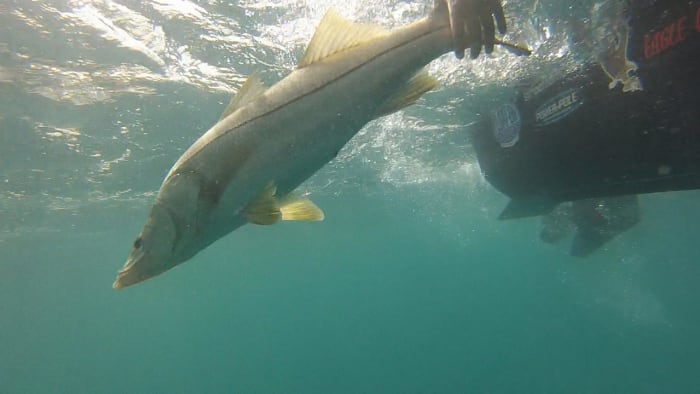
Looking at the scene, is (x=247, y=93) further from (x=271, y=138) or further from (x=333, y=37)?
(x=333, y=37)

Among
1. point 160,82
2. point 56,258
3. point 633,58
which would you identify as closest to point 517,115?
point 633,58

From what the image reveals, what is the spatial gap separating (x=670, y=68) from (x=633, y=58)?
958mm

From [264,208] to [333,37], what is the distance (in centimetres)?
93

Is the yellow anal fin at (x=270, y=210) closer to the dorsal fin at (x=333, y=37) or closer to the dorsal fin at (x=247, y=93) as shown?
the dorsal fin at (x=247, y=93)

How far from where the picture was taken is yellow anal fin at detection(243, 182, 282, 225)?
1.91 meters

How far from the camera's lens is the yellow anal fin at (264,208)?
1.91 m

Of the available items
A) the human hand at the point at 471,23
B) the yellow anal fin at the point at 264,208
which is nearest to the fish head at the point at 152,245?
the yellow anal fin at the point at 264,208

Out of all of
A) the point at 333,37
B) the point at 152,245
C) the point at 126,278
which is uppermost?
the point at 333,37

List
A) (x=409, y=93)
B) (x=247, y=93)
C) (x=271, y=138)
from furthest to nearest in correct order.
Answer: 1. (x=409, y=93)
2. (x=247, y=93)
3. (x=271, y=138)

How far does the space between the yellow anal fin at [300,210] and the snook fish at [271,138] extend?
5cm

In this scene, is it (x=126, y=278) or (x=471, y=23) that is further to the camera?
(x=471, y=23)

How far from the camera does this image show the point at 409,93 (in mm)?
2068

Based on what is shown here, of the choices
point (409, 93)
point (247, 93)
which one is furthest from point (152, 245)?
point (409, 93)

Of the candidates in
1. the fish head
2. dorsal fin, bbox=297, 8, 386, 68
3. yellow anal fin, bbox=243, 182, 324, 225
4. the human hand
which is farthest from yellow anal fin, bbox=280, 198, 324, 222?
the human hand
